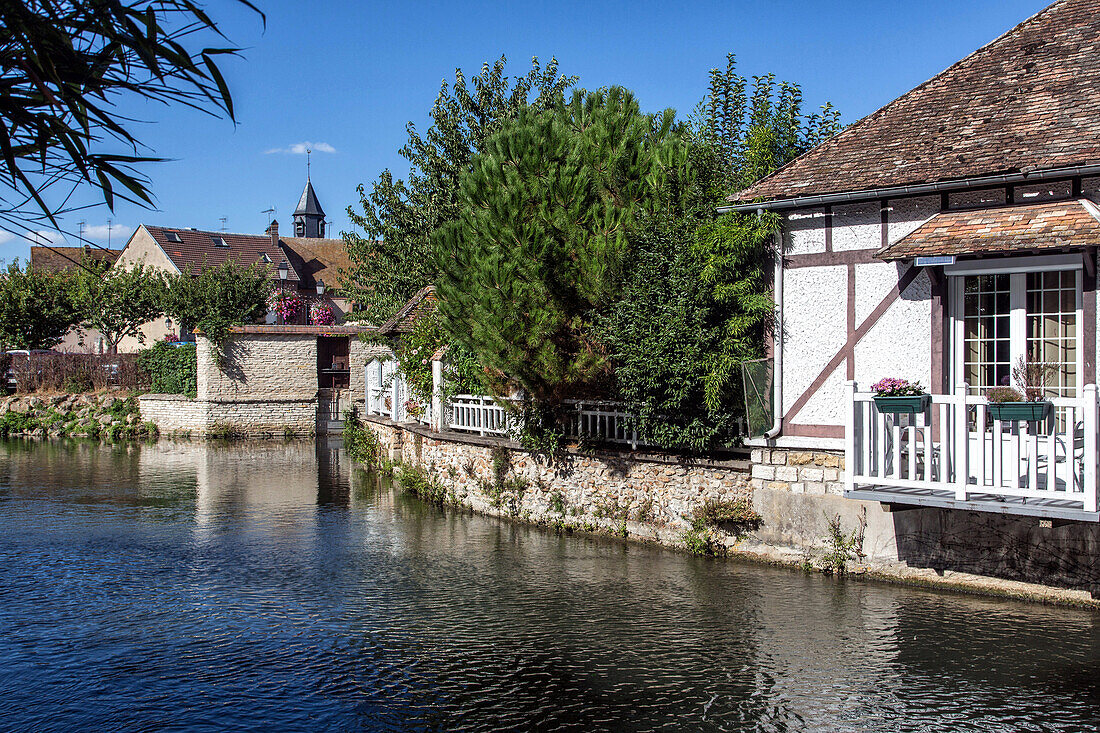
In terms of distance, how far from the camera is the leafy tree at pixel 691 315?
1203 cm

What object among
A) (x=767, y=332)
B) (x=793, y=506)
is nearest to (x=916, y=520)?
(x=793, y=506)

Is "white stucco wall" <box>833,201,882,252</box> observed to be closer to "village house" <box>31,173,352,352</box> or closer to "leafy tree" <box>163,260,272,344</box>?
"leafy tree" <box>163,260,272,344</box>

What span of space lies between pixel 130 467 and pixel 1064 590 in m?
21.9

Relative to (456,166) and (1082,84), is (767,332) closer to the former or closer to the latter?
(1082,84)

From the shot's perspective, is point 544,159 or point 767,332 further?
point 544,159

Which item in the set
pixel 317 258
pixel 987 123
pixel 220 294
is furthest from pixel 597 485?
pixel 317 258

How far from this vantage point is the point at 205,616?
9.91m

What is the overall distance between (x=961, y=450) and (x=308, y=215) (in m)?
72.7

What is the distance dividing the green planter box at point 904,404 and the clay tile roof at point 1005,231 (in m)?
1.70

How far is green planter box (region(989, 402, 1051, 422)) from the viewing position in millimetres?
8750

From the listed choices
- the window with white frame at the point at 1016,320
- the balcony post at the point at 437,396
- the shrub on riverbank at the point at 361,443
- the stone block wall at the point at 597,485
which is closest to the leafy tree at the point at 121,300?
the shrub on riverbank at the point at 361,443

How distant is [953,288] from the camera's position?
34.7 ft

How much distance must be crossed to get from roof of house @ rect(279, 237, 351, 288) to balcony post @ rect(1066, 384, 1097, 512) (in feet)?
177

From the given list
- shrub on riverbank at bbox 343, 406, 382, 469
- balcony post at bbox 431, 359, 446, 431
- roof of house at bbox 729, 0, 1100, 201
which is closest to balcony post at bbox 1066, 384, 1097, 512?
roof of house at bbox 729, 0, 1100, 201
